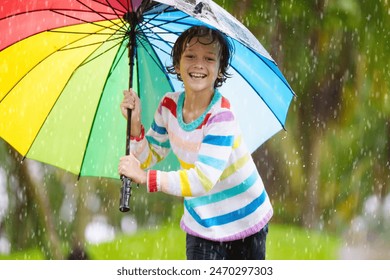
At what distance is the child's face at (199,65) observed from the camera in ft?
9.07

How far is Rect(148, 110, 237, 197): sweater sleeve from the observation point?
2.62 meters

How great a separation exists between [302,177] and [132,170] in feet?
11.1

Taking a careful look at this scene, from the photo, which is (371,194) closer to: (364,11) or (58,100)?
(364,11)

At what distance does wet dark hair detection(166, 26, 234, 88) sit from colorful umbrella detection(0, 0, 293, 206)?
106 mm

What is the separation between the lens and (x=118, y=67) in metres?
3.14

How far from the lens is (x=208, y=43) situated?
9.15 ft

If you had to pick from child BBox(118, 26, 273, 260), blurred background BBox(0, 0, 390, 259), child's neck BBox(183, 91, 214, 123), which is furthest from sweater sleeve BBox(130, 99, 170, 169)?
blurred background BBox(0, 0, 390, 259)

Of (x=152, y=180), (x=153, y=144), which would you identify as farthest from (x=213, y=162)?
(x=153, y=144)

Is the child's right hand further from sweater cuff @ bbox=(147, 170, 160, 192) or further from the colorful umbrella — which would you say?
sweater cuff @ bbox=(147, 170, 160, 192)

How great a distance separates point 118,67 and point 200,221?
2.49 feet

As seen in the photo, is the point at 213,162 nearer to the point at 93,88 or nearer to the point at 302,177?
the point at 93,88

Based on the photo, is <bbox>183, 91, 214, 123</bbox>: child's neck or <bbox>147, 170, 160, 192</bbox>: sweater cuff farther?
<bbox>183, 91, 214, 123</bbox>: child's neck

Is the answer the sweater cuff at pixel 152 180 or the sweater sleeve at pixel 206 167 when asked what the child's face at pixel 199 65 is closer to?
the sweater sleeve at pixel 206 167
